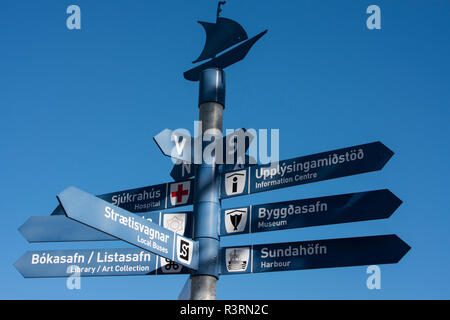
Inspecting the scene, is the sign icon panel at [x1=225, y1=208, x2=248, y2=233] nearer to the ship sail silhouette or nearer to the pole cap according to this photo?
the pole cap

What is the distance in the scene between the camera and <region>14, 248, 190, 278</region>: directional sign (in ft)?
24.3

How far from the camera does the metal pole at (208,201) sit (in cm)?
712

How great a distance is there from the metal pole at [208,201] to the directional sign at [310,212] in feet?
0.61

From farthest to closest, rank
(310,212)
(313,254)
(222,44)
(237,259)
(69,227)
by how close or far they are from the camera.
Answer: (222,44)
(69,227)
(237,259)
(310,212)
(313,254)

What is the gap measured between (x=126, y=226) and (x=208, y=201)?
1351 millimetres

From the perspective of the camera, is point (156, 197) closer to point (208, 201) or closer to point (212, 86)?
point (208, 201)

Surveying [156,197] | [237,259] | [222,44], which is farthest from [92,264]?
[222,44]

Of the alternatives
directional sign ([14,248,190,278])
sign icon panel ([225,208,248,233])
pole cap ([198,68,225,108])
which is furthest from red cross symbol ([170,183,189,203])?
pole cap ([198,68,225,108])

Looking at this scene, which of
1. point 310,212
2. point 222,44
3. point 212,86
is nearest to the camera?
point 310,212

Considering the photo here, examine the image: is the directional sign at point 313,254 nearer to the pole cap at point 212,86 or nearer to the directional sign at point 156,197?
the directional sign at point 156,197

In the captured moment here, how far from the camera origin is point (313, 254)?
6941mm

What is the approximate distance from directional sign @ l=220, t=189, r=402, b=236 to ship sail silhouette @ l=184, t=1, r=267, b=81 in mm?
2015

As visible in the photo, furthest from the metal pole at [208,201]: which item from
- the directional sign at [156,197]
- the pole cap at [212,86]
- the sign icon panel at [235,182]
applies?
the directional sign at [156,197]
